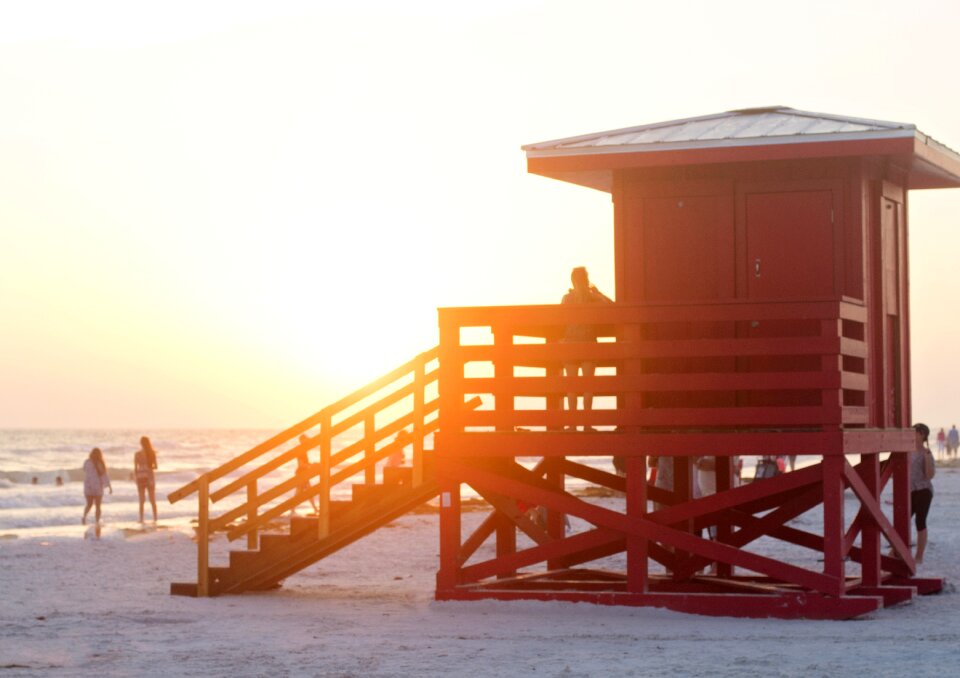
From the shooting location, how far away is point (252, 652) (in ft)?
39.8

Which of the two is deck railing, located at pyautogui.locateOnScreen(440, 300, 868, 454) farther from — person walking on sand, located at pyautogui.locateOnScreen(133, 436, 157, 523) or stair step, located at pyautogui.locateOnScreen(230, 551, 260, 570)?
person walking on sand, located at pyautogui.locateOnScreen(133, 436, 157, 523)

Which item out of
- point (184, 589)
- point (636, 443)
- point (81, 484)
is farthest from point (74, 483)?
point (636, 443)

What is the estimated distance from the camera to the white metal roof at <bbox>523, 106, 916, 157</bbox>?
1443cm

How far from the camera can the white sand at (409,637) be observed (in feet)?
36.5

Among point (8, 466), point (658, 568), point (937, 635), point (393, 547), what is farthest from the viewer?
point (8, 466)

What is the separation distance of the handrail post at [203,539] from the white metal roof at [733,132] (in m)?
4.71

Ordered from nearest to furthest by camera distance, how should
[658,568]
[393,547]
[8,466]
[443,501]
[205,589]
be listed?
[443,501]
[205,589]
[658,568]
[393,547]
[8,466]

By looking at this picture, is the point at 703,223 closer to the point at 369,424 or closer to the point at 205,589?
the point at 369,424

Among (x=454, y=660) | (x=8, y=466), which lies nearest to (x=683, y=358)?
(x=454, y=660)

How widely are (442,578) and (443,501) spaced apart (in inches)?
29.5

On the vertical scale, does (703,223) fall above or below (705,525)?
above

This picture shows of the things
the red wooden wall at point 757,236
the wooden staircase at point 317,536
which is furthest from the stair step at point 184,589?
the red wooden wall at point 757,236

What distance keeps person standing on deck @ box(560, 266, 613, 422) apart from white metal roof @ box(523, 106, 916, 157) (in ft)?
3.98

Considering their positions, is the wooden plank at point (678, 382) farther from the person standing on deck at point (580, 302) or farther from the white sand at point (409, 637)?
the white sand at point (409, 637)
